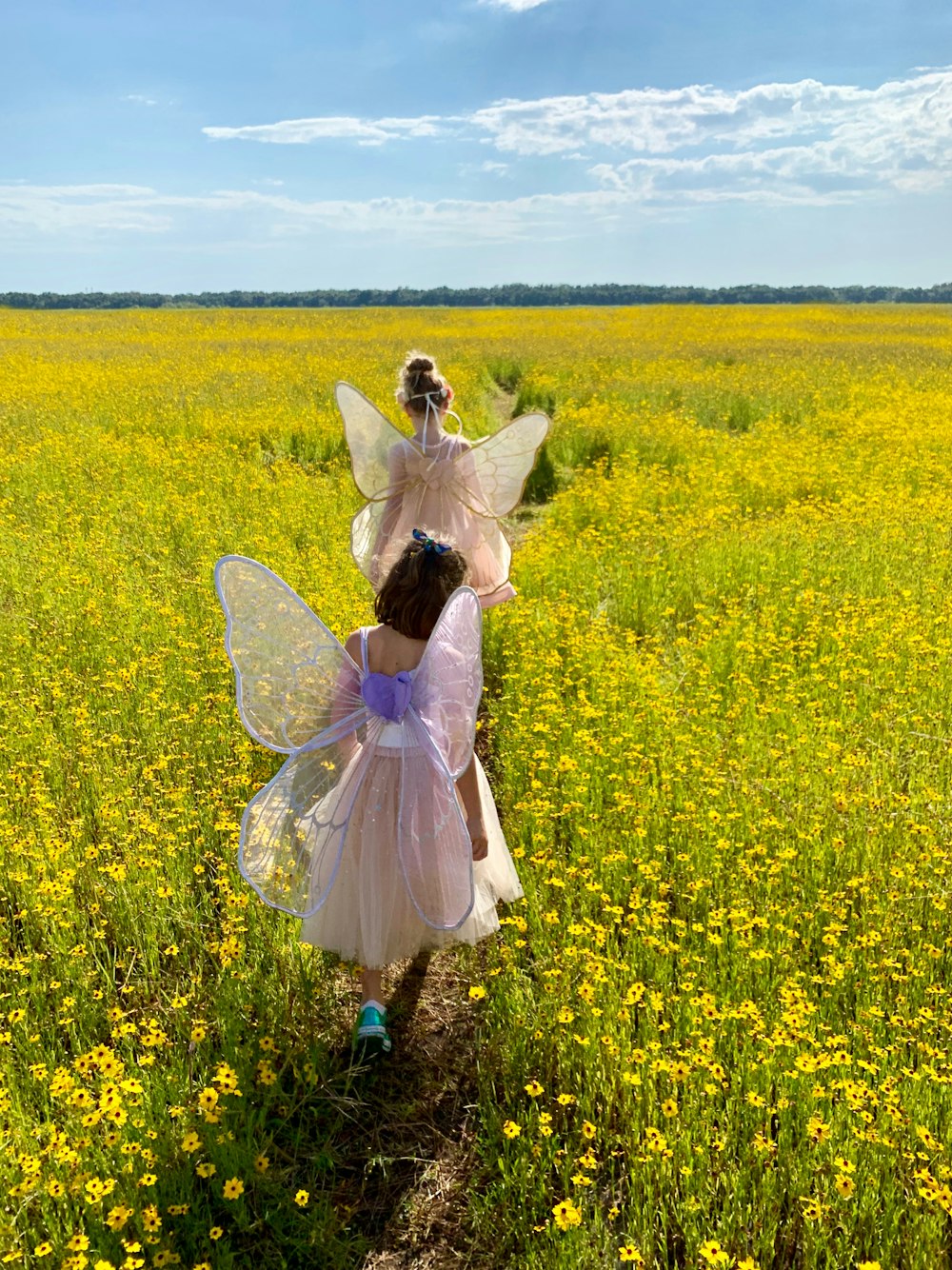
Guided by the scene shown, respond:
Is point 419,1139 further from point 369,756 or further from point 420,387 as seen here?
point 420,387

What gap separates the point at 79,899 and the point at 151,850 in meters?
0.30

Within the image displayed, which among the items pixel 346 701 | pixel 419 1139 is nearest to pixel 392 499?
pixel 346 701

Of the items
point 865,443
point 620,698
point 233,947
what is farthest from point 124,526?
point 865,443

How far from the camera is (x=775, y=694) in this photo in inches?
174

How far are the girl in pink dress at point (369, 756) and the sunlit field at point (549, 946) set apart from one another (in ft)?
1.13

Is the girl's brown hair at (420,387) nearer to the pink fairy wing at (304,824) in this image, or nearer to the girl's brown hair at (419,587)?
the girl's brown hair at (419,587)

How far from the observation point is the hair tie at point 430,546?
258 centimetres

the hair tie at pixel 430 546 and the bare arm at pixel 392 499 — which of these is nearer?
the hair tie at pixel 430 546

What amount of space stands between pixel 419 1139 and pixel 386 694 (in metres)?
1.29

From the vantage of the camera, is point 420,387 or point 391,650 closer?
point 391,650

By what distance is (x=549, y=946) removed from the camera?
110 inches

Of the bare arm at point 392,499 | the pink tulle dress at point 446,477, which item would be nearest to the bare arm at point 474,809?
the pink tulle dress at point 446,477

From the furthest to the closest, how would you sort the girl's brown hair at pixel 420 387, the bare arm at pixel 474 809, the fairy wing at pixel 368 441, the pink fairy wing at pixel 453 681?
the girl's brown hair at pixel 420 387 → the fairy wing at pixel 368 441 → the bare arm at pixel 474 809 → the pink fairy wing at pixel 453 681

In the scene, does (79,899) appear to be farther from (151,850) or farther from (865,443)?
(865,443)
